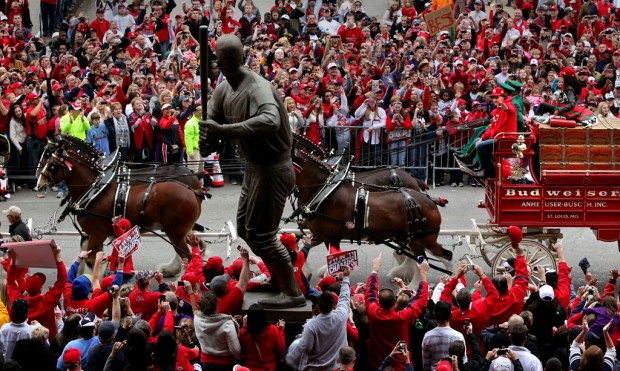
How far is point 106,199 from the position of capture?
16719 millimetres

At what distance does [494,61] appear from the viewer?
995 inches

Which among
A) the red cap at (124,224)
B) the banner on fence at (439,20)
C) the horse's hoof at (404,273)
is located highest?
the banner on fence at (439,20)

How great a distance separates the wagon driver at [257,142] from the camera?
11039mm

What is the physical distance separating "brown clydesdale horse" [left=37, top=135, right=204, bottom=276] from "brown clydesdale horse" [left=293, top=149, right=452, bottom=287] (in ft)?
5.64

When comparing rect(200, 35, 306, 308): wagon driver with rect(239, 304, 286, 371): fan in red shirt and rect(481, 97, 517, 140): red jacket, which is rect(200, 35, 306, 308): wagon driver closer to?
rect(239, 304, 286, 371): fan in red shirt

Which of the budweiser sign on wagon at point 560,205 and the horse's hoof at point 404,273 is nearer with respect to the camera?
the budweiser sign on wagon at point 560,205

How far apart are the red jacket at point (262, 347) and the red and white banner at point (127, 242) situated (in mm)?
2705

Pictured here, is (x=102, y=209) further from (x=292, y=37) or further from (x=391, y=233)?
(x=292, y=37)

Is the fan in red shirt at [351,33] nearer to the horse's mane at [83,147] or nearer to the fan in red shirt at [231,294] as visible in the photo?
the horse's mane at [83,147]

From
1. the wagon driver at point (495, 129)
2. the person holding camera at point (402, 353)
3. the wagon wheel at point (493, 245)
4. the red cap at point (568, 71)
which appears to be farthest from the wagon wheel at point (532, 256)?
the red cap at point (568, 71)

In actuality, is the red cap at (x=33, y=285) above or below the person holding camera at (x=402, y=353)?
above

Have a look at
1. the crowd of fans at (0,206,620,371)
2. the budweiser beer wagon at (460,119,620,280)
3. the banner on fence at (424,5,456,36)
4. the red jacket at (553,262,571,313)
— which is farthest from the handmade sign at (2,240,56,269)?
the banner on fence at (424,5,456,36)

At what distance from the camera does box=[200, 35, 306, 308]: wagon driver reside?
1104 centimetres

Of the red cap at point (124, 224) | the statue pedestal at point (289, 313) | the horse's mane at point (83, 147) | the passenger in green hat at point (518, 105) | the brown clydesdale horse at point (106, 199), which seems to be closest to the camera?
the statue pedestal at point (289, 313)
